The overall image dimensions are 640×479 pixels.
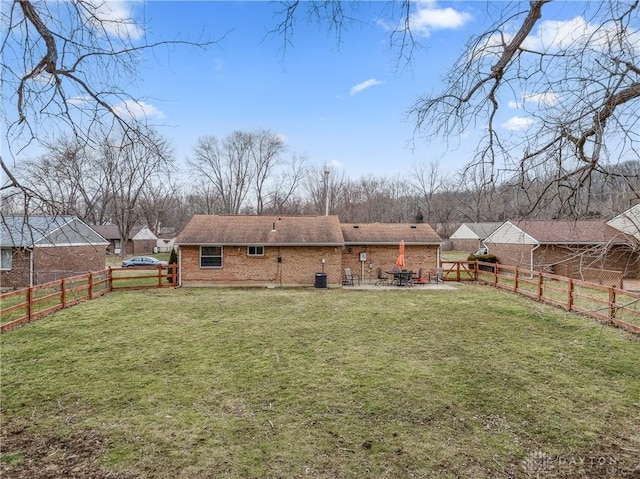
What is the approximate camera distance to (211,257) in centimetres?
1700

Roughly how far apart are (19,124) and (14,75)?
0.37 m

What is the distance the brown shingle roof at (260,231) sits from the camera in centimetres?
1680

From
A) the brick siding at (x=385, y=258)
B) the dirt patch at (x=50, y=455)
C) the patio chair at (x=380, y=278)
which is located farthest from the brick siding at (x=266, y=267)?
the dirt patch at (x=50, y=455)

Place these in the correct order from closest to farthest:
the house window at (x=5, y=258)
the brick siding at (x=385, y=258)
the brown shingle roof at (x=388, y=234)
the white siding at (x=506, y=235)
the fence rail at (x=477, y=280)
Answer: the fence rail at (x=477, y=280), the house window at (x=5, y=258), the brown shingle roof at (x=388, y=234), the brick siding at (x=385, y=258), the white siding at (x=506, y=235)

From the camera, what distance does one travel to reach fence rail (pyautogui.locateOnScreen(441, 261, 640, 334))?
7308mm

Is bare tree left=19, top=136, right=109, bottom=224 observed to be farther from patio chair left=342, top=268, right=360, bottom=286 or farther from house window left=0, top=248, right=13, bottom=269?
house window left=0, top=248, right=13, bottom=269

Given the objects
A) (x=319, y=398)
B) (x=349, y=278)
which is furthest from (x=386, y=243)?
(x=319, y=398)

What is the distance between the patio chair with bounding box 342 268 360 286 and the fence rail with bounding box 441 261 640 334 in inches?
190

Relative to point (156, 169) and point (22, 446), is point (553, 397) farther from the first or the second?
point (22, 446)

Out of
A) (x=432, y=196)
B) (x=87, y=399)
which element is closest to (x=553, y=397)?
(x=87, y=399)

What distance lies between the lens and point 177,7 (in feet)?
11.6

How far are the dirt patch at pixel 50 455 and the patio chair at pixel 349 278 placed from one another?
13.8m

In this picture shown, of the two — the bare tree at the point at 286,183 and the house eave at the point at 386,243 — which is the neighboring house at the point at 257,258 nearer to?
the house eave at the point at 386,243

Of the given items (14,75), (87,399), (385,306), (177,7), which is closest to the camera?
(14,75)
